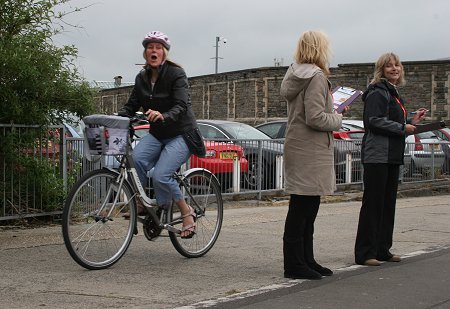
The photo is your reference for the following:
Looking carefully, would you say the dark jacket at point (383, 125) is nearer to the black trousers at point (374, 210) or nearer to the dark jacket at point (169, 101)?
the black trousers at point (374, 210)

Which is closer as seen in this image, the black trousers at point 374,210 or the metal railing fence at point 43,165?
the black trousers at point 374,210

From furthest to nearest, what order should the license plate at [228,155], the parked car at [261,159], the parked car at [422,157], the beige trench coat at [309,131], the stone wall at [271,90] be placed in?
the stone wall at [271,90], the parked car at [422,157], the parked car at [261,159], the license plate at [228,155], the beige trench coat at [309,131]

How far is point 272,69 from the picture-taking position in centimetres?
4338

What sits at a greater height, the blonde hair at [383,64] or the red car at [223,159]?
the blonde hair at [383,64]

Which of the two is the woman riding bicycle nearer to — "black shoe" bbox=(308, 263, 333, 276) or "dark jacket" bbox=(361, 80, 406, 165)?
"black shoe" bbox=(308, 263, 333, 276)

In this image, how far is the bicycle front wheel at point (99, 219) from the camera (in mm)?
5828

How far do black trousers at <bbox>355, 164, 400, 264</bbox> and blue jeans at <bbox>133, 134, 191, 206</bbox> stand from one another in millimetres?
1776

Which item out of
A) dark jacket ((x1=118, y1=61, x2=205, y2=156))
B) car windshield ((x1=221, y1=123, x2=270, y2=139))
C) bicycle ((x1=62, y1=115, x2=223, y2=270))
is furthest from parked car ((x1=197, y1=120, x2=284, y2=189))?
bicycle ((x1=62, y1=115, x2=223, y2=270))

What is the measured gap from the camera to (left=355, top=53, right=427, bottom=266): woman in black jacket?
6.70 metres

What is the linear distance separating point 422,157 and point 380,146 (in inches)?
444

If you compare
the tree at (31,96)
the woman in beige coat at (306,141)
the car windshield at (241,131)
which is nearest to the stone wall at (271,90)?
the car windshield at (241,131)

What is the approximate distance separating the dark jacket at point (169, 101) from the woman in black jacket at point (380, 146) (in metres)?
1.64

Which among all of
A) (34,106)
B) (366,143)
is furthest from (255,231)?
(34,106)

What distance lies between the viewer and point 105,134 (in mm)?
5973
